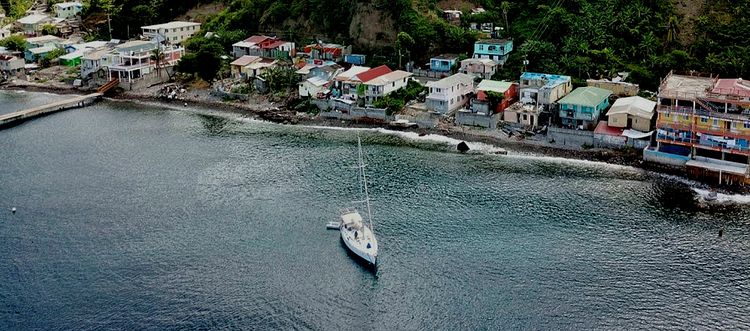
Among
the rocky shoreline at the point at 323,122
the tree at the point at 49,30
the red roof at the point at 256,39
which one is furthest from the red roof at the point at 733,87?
the tree at the point at 49,30

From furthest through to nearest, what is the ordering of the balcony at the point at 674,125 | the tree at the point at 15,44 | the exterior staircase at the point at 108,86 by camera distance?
1. the tree at the point at 15,44
2. the exterior staircase at the point at 108,86
3. the balcony at the point at 674,125

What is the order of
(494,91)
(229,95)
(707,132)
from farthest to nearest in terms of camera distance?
(229,95) → (494,91) → (707,132)

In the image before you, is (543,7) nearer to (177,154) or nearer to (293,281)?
(177,154)

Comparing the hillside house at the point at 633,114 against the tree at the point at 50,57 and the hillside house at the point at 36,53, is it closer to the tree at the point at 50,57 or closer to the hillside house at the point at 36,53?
the tree at the point at 50,57

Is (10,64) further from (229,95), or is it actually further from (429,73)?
(429,73)

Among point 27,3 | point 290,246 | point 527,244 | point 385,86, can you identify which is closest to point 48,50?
point 27,3

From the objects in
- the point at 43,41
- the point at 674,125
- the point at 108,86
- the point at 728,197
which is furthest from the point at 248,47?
the point at 728,197
